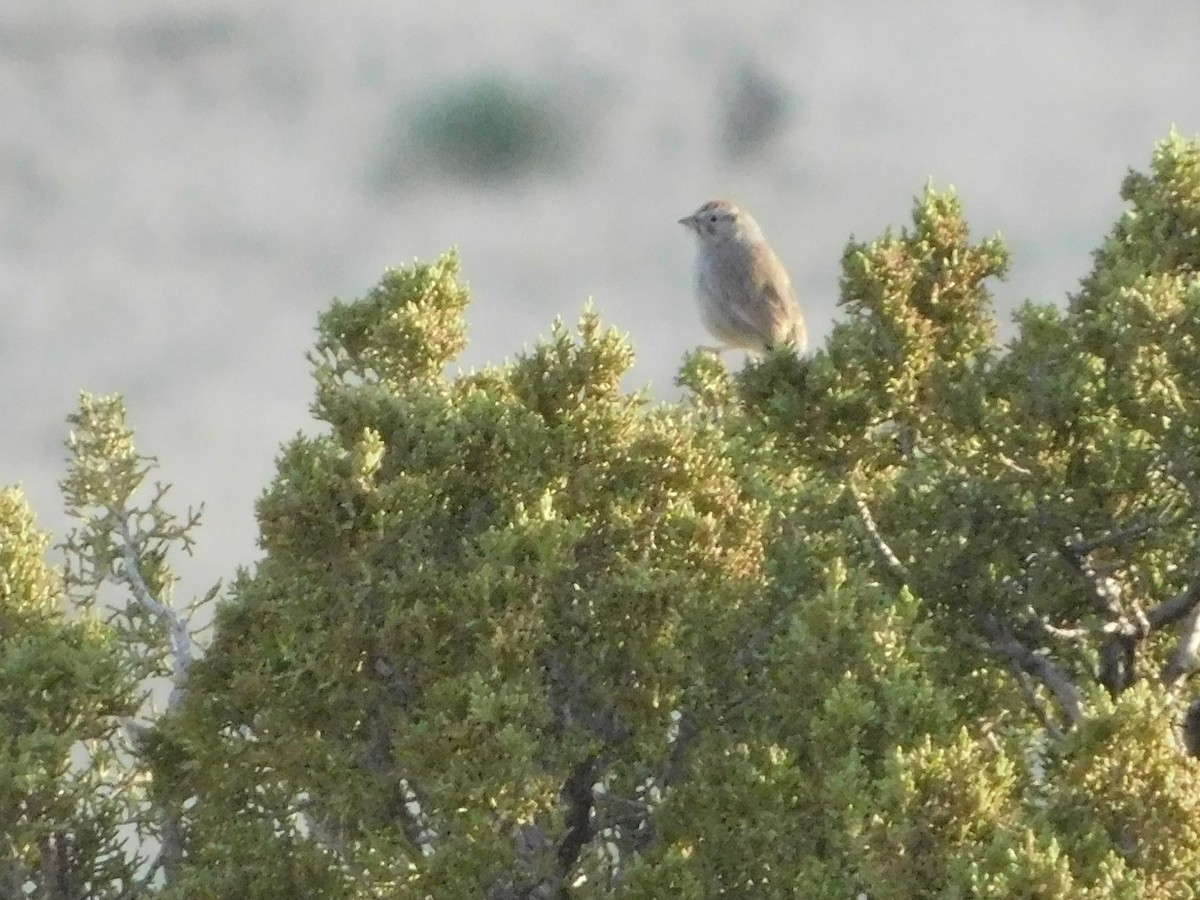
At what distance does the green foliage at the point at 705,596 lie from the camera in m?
1.82

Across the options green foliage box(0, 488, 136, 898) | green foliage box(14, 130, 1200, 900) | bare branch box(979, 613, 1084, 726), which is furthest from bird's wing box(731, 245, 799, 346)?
green foliage box(0, 488, 136, 898)

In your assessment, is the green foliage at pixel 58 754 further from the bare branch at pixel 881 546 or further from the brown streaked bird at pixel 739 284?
the brown streaked bird at pixel 739 284

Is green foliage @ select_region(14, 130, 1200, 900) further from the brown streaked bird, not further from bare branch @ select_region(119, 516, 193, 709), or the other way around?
the brown streaked bird

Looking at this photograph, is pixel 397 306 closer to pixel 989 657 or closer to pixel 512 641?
pixel 512 641

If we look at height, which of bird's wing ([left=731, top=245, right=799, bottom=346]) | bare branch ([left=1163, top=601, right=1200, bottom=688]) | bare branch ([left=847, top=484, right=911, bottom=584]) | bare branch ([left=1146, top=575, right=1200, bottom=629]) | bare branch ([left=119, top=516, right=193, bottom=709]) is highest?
bird's wing ([left=731, top=245, right=799, bottom=346])

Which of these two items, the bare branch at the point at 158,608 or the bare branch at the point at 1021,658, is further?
the bare branch at the point at 158,608

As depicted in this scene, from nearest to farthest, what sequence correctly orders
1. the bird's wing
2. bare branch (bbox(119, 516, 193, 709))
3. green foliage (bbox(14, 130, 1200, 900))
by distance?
green foliage (bbox(14, 130, 1200, 900)) < bare branch (bbox(119, 516, 193, 709)) < the bird's wing

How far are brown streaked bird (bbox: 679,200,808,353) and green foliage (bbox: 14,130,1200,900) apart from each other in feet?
5.84

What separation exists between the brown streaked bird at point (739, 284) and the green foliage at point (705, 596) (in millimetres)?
1780

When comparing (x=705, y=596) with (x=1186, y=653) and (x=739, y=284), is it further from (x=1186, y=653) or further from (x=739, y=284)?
(x=739, y=284)

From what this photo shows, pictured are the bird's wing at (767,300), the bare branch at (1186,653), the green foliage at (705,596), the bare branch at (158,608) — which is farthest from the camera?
the bird's wing at (767,300)

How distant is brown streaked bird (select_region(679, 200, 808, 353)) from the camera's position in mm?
4078

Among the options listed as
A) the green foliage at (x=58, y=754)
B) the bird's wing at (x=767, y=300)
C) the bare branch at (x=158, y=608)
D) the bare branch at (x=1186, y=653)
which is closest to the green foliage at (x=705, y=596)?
the bare branch at (x=1186, y=653)

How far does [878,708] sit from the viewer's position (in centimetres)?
169
